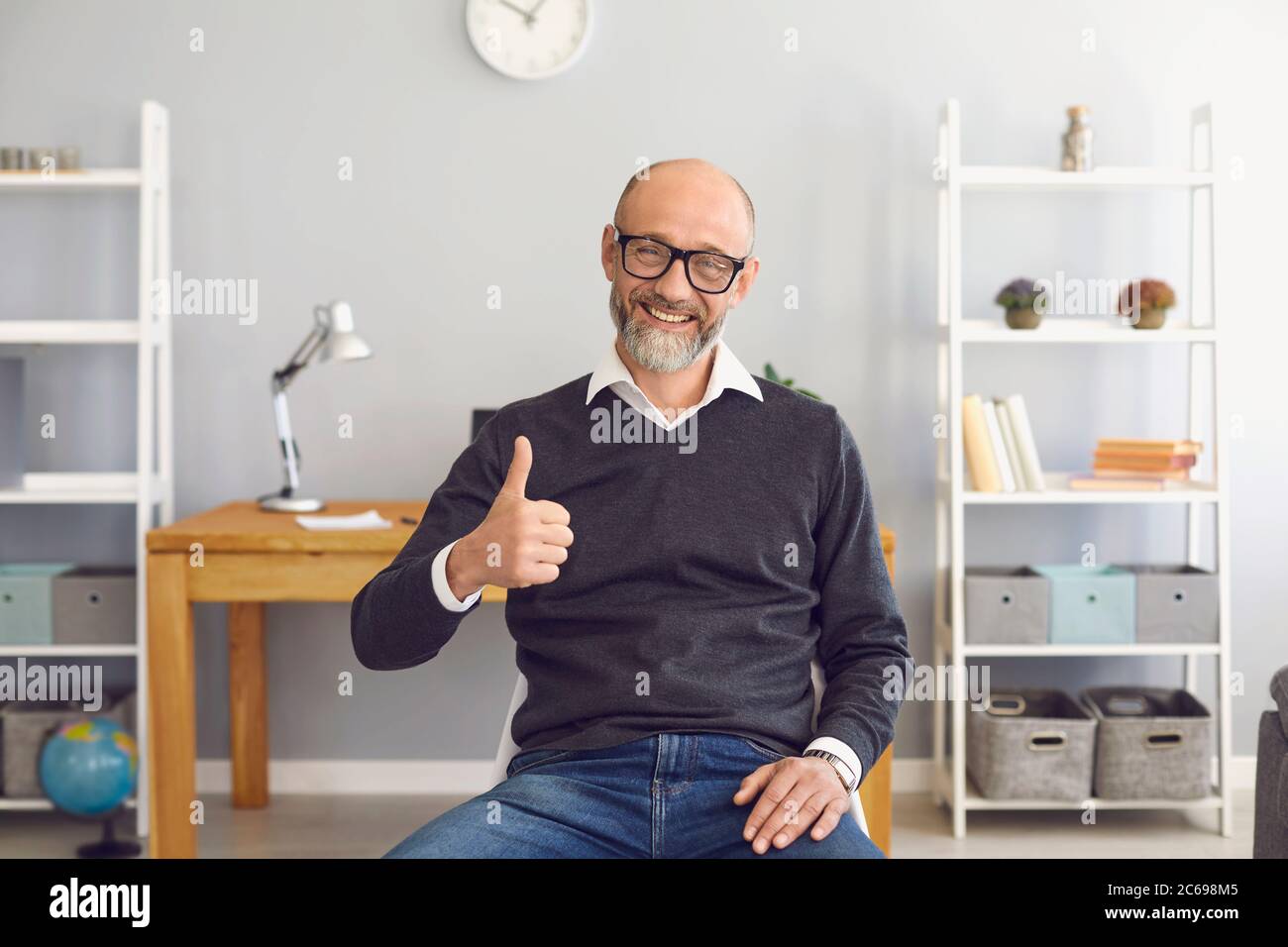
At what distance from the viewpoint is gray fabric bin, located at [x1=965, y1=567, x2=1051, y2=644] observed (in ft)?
9.55

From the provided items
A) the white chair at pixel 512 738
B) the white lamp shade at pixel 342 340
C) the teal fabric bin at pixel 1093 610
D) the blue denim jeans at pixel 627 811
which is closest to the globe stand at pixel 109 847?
the white lamp shade at pixel 342 340

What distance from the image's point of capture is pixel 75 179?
2.88 m

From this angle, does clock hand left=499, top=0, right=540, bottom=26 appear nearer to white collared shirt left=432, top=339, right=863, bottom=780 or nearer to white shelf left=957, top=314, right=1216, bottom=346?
white shelf left=957, top=314, right=1216, bottom=346

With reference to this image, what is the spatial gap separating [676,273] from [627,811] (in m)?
0.67

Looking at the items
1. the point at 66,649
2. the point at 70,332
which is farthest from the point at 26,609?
the point at 70,332

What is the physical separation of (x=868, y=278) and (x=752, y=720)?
191cm

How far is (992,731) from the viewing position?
9.45 feet

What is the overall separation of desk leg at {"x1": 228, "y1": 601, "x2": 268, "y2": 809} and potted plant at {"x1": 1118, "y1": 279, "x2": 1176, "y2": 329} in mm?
2262

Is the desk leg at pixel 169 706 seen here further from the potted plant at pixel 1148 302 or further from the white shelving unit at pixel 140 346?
the potted plant at pixel 1148 302

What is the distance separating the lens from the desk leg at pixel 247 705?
3.07m

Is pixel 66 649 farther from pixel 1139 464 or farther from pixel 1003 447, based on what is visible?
pixel 1139 464

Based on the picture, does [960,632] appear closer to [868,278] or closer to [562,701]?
[868,278]

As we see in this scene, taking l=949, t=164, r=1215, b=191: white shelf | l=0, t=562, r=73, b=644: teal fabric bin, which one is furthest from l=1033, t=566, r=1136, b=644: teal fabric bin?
l=0, t=562, r=73, b=644: teal fabric bin
